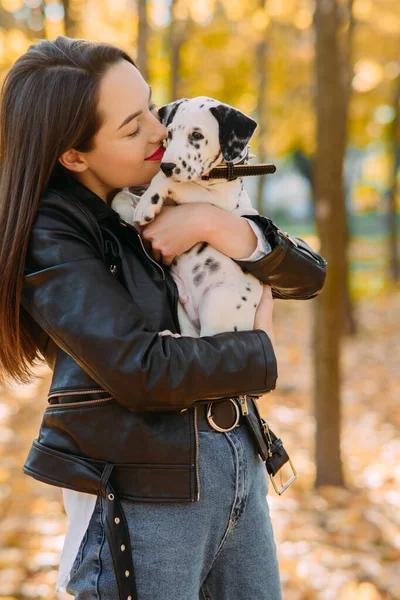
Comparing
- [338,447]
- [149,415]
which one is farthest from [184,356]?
[338,447]

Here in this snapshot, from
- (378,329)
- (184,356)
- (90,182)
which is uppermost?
(90,182)

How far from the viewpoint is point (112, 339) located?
4.66ft

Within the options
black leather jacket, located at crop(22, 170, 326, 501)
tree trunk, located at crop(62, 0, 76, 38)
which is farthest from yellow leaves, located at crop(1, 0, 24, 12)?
black leather jacket, located at crop(22, 170, 326, 501)

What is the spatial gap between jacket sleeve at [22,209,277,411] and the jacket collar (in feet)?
0.36

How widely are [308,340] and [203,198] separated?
7.87 meters

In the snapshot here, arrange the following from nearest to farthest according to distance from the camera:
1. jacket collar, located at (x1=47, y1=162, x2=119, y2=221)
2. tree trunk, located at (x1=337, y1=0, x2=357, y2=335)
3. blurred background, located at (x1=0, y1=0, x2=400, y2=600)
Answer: jacket collar, located at (x1=47, y1=162, x2=119, y2=221) → blurred background, located at (x1=0, y1=0, x2=400, y2=600) → tree trunk, located at (x1=337, y1=0, x2=357, y2=335)

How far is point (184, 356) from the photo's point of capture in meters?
1.46

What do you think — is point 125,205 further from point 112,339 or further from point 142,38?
point 142,38

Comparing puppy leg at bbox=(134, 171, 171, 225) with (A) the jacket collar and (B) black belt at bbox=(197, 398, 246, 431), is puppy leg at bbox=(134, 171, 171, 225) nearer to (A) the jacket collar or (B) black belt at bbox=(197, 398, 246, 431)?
(A) the jacket collar

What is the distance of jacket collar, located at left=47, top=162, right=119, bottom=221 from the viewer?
Result: 1.63 meters

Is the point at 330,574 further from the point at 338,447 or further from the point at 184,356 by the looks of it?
the point at 184,356

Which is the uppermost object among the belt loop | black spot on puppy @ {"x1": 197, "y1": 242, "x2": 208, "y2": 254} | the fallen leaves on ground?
black spot on puppy @ {"x1": 197, "y1": 242, "x2": 208, "y2": 254}

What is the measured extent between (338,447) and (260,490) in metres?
Answer: 3.19

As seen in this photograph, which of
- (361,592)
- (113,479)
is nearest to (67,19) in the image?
(113,479)
